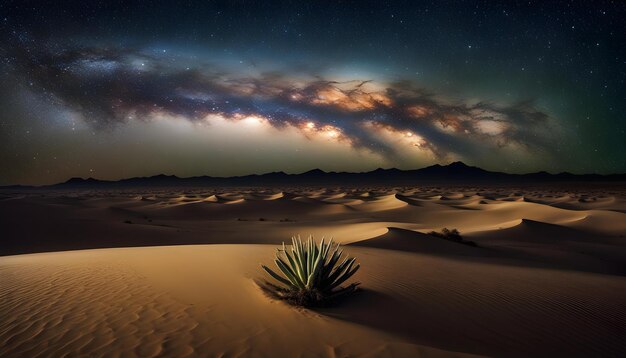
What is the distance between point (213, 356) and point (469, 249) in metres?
12.7

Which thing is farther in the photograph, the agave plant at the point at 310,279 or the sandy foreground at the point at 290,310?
the agave plant at the point at 310,279

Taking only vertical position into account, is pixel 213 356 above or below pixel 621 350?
above

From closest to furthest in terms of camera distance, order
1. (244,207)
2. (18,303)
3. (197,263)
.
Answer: (18,303), (197,263), (244,207)

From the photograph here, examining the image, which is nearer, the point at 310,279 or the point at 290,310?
the point at 290,310

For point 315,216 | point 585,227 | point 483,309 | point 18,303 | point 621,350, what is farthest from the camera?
point 315,216

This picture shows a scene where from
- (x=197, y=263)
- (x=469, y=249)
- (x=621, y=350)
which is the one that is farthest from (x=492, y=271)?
(x=197, y=263)

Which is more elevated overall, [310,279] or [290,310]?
[310,279]

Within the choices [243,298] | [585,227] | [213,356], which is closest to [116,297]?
[243,298]

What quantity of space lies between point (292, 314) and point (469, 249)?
1124 centimetres

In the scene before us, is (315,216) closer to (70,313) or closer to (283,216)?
(283,216)

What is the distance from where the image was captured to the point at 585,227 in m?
22.0

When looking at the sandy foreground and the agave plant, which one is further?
the agave plant

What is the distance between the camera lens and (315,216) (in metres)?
33.4

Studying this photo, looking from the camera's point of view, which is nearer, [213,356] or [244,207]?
[213,356]
